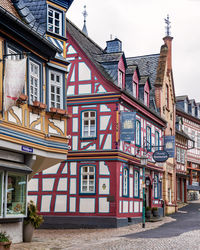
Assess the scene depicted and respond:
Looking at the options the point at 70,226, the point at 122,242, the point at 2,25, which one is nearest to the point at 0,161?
the point at 2,25

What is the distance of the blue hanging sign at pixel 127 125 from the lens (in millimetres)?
25595

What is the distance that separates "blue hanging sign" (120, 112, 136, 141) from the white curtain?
1181 centimetres

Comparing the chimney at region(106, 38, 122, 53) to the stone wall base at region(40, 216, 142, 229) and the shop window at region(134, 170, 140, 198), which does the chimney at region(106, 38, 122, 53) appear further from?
the stone wall base at region(40, 216, 142, 229)

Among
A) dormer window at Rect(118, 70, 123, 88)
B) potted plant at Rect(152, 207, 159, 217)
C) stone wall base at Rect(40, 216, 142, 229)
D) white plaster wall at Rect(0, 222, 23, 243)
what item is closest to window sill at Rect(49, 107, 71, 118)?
white plaster wall at Rect(0, 222, 23, 243)

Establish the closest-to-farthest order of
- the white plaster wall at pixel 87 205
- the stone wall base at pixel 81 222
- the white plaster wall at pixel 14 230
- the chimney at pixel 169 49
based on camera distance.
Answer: the white plaster wall at pixel 14 230 → the stone wall base at pixel 81 222 → the white plaster wall at pixel 87 205 → the chimney at pixel 169 49

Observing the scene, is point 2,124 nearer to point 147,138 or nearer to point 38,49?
point 38,49

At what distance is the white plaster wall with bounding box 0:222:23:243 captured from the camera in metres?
15.5

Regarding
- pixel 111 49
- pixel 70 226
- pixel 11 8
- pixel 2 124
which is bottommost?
pixel 70 226

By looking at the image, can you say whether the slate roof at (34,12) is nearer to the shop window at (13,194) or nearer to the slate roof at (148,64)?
the shop window at (13,194)

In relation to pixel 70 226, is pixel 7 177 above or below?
above

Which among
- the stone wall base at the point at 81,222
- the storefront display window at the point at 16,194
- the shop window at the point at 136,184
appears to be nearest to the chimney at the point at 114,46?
the shop window at the point at 136,184

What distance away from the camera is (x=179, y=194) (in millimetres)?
46719

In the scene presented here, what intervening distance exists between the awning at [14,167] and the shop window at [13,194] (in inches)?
9.2

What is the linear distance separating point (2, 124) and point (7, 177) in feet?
6.44
